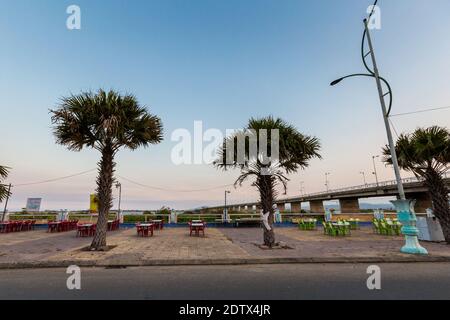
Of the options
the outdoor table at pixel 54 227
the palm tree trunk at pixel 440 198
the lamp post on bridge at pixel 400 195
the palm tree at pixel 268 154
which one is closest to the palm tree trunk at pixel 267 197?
the palm tree at pixel 268 154

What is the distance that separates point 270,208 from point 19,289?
8.03 meters

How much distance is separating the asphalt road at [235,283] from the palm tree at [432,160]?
17.9 ft

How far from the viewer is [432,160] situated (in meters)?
10.9

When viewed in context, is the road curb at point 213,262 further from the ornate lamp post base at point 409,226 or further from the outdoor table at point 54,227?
the outdoor table at point 54,227

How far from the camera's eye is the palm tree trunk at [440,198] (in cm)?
1070

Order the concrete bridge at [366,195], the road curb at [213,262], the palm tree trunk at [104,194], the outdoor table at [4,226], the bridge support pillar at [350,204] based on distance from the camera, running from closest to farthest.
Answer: the road curb at [213,262] < the palm tree trunk at [104,194] < the outdoor table at [4,226] < the concrete bridge at [366,195] < the bridge support pillar at [350,204]

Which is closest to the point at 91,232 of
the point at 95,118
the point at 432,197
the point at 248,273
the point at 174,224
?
the point at 174,224

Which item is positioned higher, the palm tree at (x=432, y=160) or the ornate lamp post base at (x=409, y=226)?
the palm tree at (x=432, y=160)

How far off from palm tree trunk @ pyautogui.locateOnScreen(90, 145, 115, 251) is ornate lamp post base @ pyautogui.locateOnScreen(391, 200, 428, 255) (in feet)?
37.5

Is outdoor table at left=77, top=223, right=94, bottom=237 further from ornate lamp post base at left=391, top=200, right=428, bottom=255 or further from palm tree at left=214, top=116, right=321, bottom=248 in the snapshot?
ornate lamp post base at left=391, top=200, right=428, bottom=255

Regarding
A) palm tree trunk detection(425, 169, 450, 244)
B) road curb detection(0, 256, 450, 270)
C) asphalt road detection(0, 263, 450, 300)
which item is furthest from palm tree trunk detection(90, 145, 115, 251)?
palm tree trunk detection(425, 169, 450, 244)

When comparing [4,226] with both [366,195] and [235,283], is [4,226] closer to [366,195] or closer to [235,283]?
[235,283]

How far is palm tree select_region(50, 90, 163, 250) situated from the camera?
891 cm

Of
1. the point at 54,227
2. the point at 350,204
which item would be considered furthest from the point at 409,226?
the point at 350,204
